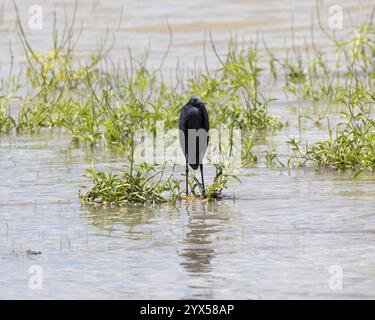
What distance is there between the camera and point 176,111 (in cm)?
1020

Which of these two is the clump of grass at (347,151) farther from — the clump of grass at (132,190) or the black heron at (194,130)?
the clump of grass at (132,190)

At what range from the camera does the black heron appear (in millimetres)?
8125

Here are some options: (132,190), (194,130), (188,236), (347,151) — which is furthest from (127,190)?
(347,151)

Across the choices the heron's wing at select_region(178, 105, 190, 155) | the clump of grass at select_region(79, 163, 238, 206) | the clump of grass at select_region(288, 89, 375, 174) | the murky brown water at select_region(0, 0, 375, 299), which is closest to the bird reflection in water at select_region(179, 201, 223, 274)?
the murky brown water at select_region(0, 0, 375, 299)

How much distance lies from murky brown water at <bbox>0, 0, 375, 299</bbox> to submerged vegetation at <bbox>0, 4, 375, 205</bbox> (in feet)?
0.54

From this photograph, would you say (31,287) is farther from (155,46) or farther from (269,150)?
(155,46)

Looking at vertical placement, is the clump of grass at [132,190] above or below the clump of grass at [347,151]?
below

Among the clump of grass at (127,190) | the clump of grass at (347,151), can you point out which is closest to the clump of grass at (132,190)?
the clump of grass at (127,190)

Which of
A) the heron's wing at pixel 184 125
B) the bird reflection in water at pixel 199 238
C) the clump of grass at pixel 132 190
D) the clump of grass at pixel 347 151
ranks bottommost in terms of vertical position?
the bird reflection in water at pixel 199 238

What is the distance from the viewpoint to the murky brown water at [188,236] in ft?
19.1

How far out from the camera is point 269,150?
976 centimetres

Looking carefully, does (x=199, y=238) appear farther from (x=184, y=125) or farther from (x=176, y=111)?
(x=176, y=111)

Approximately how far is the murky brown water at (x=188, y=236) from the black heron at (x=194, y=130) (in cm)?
39

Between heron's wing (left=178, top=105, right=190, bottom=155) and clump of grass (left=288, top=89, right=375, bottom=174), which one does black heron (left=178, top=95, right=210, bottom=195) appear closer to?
heron's wing (left=178, top=105, right=190, bottom=155)
